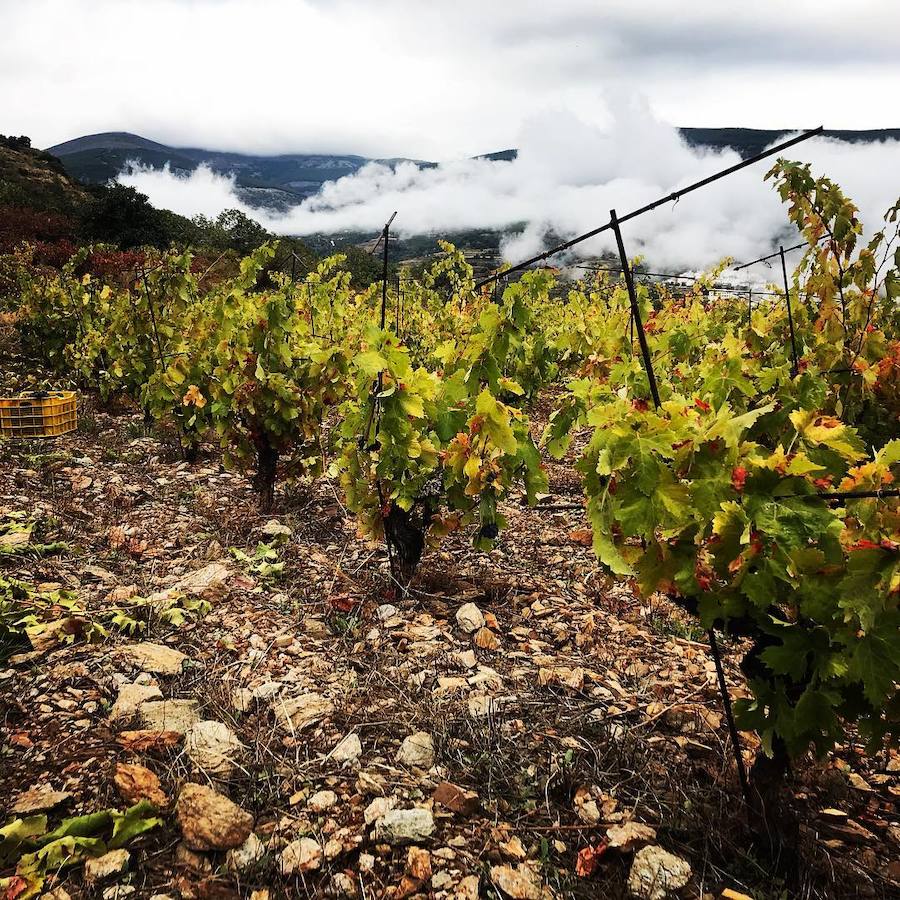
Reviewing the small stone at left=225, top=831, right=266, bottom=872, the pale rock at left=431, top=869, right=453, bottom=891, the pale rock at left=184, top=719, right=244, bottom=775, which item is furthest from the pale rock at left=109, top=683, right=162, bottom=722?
the pale rock at left=431, top=869, right=453, bottom=891

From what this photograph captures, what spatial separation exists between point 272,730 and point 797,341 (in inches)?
164

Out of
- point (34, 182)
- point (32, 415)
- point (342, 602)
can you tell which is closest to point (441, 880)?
point (342, 602)

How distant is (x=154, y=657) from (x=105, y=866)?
1215 mm

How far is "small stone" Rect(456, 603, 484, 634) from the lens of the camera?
3.55 meters

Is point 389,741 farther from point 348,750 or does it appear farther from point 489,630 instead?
point 489,630

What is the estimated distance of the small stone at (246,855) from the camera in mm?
1922

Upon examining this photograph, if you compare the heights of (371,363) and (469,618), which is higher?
(371,363)

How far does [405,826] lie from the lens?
82.4 inches

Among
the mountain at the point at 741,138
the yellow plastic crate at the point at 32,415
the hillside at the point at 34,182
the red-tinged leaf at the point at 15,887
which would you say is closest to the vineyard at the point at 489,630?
the red-tinged leaf at the point at 15,887

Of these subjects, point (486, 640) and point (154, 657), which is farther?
point (486, 640)

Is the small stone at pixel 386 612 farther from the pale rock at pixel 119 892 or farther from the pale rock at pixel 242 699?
the pale rock at pixel 119 892

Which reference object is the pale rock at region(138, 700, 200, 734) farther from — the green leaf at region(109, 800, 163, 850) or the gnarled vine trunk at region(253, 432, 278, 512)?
the gnarled vine trunk at region(253, 432, 278, 512)

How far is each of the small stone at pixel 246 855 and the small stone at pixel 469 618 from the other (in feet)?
5.62

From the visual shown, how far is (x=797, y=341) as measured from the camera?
14.2 ft
